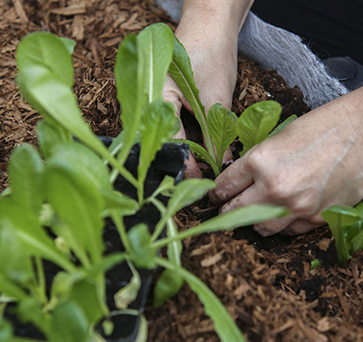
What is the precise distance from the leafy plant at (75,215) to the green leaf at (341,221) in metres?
0.25

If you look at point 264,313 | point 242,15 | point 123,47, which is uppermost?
point 123,47

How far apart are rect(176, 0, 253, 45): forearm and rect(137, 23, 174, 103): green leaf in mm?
454

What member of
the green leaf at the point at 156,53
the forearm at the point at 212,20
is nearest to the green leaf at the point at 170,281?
the green leaf at the point at 156,53

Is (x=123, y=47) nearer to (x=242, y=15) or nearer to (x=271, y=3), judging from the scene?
(x=242, y=15)

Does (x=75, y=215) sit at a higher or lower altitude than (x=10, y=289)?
higher

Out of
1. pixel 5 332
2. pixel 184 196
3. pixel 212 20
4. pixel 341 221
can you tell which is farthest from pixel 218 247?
pixel 212 20

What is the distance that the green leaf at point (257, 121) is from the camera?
0.76 m

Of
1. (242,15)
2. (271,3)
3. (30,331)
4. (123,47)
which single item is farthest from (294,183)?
(271,3)

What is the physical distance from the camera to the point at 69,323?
0.46 metres

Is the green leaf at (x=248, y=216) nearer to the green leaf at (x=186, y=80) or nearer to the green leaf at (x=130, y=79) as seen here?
the green leaf at (x=130, y=79)

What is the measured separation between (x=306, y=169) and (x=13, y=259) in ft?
1.90

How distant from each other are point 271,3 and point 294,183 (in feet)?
2.90

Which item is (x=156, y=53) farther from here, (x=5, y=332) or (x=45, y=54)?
(x=5, y=332)

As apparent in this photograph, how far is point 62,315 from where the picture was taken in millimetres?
458
